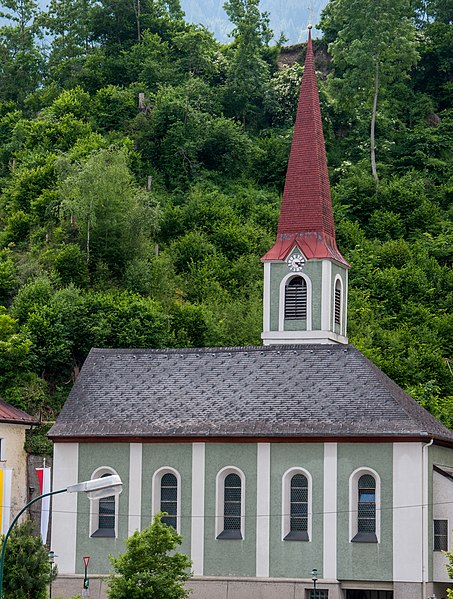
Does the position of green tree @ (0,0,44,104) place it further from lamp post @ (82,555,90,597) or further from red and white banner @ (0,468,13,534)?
lamp post @ (82,555,90,597)

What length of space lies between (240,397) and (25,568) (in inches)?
585

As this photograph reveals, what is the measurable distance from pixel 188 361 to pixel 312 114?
15173mm

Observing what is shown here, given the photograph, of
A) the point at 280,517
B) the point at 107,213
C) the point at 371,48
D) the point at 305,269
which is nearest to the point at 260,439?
the point at 280,517

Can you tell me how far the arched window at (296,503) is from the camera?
55.4 metres

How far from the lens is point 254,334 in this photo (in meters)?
75.8

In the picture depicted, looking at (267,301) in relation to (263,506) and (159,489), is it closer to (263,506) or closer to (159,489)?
(159,489)

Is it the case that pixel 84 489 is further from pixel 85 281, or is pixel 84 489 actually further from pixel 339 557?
pixel 85 281

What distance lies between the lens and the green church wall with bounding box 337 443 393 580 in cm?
5381

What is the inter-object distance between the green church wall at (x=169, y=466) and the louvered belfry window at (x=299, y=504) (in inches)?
172

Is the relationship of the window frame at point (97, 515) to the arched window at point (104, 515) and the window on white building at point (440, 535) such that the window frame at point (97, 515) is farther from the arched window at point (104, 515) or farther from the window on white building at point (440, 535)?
the window on white building at point (440, 535)

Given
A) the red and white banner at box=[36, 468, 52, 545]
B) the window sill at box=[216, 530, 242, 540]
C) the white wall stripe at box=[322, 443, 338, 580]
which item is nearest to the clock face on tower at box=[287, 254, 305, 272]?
the white wall stripe at box=[322, 443, 338, 580]

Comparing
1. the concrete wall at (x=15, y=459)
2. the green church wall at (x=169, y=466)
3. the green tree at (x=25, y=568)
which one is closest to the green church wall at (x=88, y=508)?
the green church wall at (x=169, y=466)

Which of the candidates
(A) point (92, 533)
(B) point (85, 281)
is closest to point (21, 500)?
(A) point (92, 533)

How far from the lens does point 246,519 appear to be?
56.2 metres
